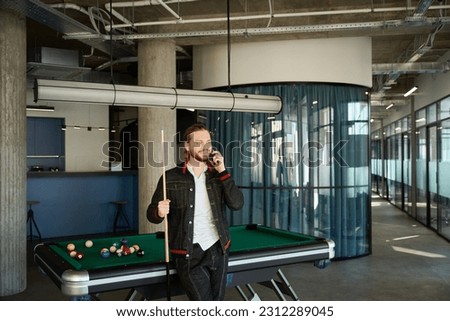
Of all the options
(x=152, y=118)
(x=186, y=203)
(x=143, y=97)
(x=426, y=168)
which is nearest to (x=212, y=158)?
(x=186, y=203)

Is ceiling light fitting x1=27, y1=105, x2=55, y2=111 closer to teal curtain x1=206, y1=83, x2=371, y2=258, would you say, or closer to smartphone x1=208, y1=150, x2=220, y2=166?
teal curtain x1=206, y1=83, x2=371, y2=258

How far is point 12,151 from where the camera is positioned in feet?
17.1

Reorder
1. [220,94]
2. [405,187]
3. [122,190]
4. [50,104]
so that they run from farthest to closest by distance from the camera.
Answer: [405,187]
[50,104]
[122,190]
[220,94]

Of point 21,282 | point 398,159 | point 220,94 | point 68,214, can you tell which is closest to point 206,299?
point 220,94

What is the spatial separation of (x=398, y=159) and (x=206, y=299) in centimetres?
1165

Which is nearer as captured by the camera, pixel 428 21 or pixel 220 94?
pixel 220 94

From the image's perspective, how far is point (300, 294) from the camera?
5207 millimetres

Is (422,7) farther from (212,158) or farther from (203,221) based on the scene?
(203,221)

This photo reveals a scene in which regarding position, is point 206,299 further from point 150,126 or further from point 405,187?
point 405,187

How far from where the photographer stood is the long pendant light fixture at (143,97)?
392 cm

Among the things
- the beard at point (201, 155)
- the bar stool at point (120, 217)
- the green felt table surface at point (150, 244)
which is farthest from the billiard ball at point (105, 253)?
the bar stool at point (120, 217)

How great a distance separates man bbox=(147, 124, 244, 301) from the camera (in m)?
2.96

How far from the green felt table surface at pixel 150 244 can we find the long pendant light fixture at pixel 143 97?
3.85 feet

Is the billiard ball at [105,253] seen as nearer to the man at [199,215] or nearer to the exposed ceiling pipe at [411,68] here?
the man at [199,215]
